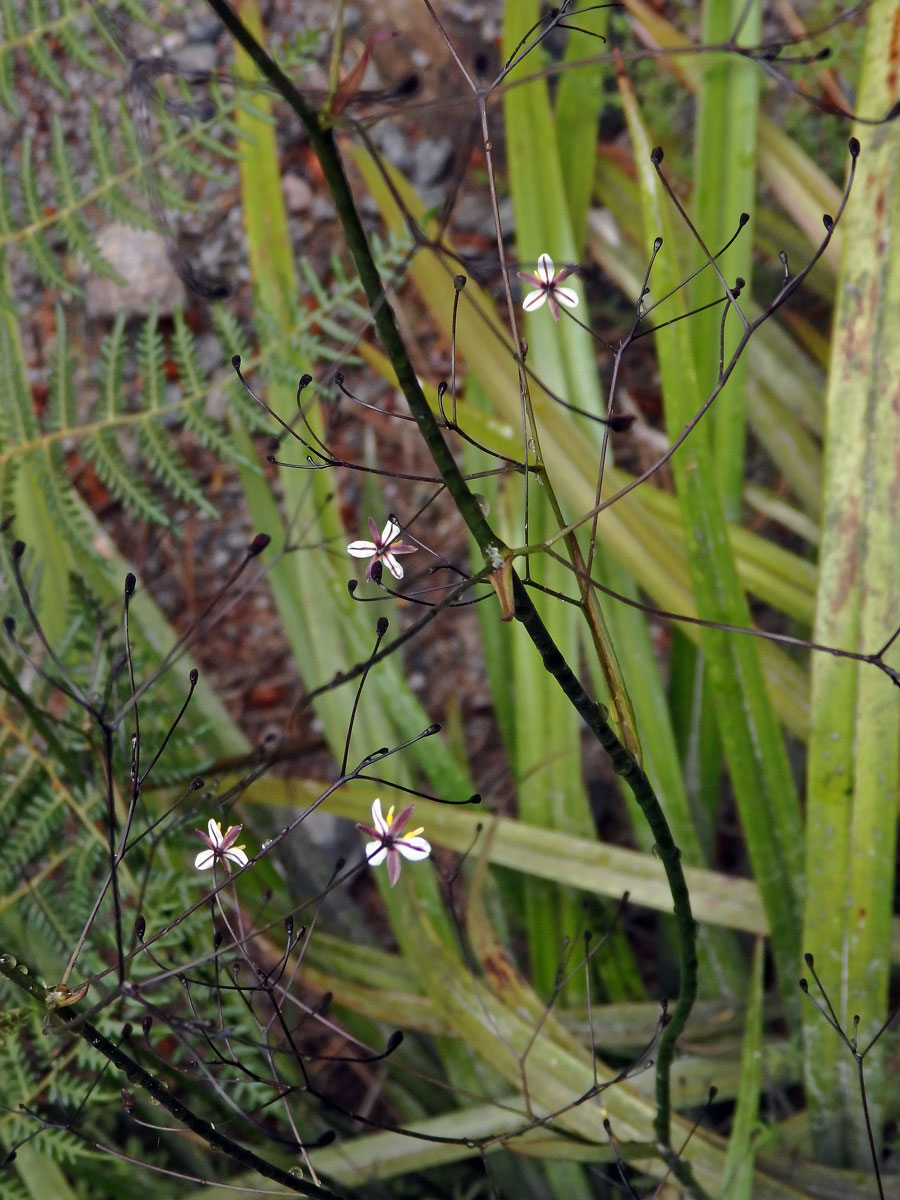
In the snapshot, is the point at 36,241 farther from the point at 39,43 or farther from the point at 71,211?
the point at 39,43

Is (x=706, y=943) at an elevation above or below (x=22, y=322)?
below

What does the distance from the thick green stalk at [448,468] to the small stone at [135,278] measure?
2.89 feet

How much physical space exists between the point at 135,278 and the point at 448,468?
96 centimetres

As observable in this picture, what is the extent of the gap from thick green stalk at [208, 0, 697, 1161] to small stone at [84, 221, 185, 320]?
0.88 m

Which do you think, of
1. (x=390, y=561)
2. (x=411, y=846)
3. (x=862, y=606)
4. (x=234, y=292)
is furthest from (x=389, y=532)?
(x=234, y=292)

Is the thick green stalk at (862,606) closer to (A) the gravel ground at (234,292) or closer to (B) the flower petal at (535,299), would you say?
(B) the flower petal at (535,299)

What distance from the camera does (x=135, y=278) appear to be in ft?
3.60

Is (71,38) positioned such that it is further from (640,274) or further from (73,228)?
(640,274)

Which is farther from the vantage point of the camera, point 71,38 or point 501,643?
point 501,643

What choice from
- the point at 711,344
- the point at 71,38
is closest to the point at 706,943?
the point at 711,344

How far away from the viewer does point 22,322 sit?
3.68 ft

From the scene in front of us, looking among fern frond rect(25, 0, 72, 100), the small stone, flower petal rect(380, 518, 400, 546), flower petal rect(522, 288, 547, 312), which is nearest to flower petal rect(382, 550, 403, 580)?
flower petal rect(380, 518, 400, 546)

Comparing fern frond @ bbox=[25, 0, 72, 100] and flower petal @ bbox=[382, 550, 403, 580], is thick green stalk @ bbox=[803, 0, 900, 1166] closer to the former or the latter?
flower petal @ bbox=[382, 550, 403, 580]

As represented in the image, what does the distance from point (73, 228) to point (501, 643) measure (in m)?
0.52
